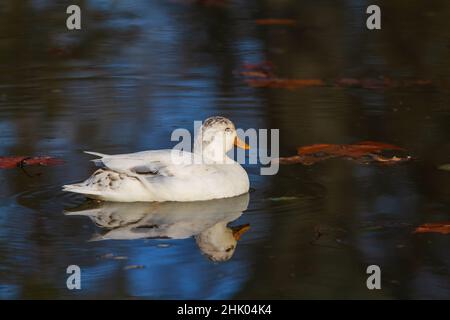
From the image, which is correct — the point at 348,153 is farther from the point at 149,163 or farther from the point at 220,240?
the point at 220,240

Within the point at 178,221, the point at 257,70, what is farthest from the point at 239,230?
the point at 257,70

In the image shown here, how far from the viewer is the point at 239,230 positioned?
25.7ft

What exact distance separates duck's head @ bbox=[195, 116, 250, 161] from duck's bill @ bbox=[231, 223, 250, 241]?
3.83 ft

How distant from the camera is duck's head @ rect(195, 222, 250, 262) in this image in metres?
7.38

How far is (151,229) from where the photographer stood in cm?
784

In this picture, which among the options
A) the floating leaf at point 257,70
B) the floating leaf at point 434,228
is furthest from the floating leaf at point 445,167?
the floating leaf at point 257,70

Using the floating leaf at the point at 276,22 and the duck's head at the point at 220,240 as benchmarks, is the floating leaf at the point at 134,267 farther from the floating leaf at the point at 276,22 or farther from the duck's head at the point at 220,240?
the floating leaf at the point at 276,22

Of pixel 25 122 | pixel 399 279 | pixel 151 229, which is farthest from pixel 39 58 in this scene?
pixel 399 279

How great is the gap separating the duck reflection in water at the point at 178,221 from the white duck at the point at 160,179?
7 cm

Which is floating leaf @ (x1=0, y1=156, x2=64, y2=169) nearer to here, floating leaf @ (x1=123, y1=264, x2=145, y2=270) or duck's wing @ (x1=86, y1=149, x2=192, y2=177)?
duck's wing @ (x1=86, y1=149, x2=192, y2=177)

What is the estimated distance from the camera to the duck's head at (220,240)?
7375mm

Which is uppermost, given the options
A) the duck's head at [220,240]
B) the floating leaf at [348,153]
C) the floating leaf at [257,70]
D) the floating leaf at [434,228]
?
the floating leaf at [257,70]

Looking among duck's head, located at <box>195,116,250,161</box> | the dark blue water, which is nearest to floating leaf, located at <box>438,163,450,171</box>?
the dark blue water

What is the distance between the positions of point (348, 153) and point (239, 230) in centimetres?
206
